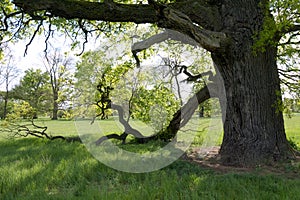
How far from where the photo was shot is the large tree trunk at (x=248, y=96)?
532cm

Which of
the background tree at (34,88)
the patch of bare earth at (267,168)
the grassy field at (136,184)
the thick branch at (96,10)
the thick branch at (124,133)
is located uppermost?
the background tree at (34,88)

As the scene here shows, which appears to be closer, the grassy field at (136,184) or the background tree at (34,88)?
the grassy field at (136,184)

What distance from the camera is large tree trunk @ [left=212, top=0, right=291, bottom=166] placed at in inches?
209

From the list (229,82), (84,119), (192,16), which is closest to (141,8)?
(192,16)

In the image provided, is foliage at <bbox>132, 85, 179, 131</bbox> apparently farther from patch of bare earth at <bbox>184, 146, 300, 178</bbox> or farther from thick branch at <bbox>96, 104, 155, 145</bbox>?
patch of bare earth at <bbox>184, 146, 300, 178</bbox>

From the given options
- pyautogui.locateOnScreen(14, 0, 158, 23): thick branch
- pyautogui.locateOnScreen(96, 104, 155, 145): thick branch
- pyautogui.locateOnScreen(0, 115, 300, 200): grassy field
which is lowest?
pyautogui.locateOnScreen(0, 115, 300, 200): grassy field

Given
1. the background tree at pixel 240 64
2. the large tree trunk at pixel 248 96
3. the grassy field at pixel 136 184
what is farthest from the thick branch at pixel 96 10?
the grassy field at pixel 136 184

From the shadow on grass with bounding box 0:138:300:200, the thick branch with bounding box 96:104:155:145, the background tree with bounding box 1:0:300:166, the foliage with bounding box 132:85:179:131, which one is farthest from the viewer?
the thick branch with bounding box 96:104:155:145

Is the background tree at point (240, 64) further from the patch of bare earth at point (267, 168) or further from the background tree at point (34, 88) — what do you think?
the background tree at point (34, 88)

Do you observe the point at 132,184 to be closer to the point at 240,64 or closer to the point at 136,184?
A: the point at 136,184

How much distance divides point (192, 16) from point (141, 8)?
1.12m

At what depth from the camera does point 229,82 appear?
18.5ft

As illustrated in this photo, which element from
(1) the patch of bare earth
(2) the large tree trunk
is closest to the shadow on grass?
(1) the patch of bare earth

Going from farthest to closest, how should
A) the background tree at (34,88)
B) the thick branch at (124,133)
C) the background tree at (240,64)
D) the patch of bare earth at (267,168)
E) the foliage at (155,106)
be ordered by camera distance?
the background tree at (34,88) → the thick branch at (124,133) → the foliage at (155,106) → the background tree at (240,64) → the patch of bare earth at (267,168)
